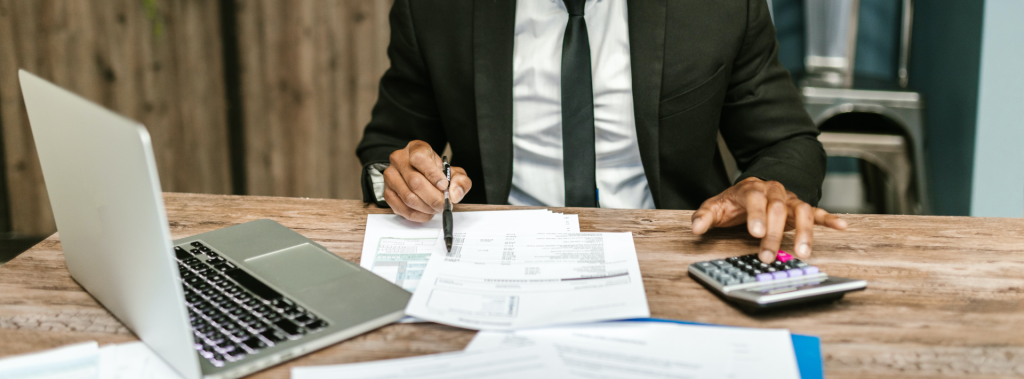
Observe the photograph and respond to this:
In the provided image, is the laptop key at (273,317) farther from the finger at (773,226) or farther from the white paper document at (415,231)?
the finger at (773,226)

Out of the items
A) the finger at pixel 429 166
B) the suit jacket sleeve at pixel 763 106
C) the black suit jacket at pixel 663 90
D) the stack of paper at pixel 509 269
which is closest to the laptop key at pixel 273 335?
the stack of paper at pixel 509 269

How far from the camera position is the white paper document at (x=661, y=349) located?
529 millimetres

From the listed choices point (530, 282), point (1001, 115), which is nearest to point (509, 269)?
point (530, 282)

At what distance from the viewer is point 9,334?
606 millimetres

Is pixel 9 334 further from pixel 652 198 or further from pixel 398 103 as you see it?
pixel 652 198

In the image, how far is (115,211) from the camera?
0.53 m

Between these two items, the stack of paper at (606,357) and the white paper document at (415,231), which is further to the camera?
the white paper document at (415,231)

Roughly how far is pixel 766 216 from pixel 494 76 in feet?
1.96

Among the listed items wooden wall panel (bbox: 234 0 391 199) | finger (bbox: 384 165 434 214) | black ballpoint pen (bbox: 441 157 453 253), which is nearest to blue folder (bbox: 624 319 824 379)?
black ballpoint pen (bbox: 441 157 453 253)

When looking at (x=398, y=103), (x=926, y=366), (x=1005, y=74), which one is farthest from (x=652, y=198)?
(x=1005, y=74)

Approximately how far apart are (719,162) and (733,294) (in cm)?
79

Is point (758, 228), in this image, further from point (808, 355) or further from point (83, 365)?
point (83, 365)

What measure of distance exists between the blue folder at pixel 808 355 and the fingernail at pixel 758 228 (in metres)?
0.20

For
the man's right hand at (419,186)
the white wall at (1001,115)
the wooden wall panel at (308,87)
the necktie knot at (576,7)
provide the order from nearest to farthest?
the man's right hand at (419,186)
the necktie knot at (576,7)
the white wall at (1001,115)
the wooden wall panel at (308,87)
